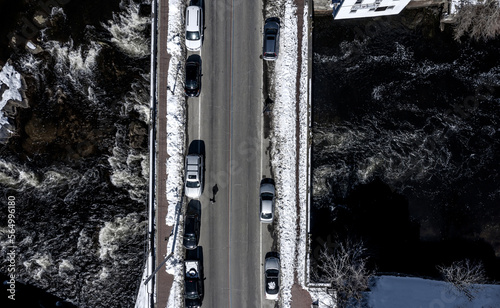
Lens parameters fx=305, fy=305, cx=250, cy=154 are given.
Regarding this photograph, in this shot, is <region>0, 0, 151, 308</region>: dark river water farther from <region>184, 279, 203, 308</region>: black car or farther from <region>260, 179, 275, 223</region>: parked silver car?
<region>260, 179, 275, 223</region>: parked silver car

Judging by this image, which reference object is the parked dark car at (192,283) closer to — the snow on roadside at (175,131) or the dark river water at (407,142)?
the snow on roadside at (175,131)

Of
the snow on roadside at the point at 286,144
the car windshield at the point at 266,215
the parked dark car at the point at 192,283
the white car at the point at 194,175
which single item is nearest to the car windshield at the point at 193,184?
the white car at the point at 194,175

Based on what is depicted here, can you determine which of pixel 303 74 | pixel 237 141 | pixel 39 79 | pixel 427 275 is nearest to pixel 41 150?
pixel 39 79

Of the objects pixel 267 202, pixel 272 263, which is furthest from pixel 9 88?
pixel 272 263

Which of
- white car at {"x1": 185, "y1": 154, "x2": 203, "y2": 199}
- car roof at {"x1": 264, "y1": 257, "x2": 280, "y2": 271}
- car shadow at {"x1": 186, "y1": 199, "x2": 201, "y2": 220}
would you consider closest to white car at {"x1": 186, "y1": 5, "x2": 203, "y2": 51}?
white car at {"x1": 185, "y1": 154, "x2": 203, "y2": 199}

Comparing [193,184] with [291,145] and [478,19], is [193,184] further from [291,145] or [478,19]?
[478,19]

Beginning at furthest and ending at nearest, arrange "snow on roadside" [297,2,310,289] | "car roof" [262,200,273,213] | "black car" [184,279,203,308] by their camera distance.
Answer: "snow on roadside" [297,2,310,289]
"black car" [184,279,203,308]
"car roof" [262,200,273,213]
